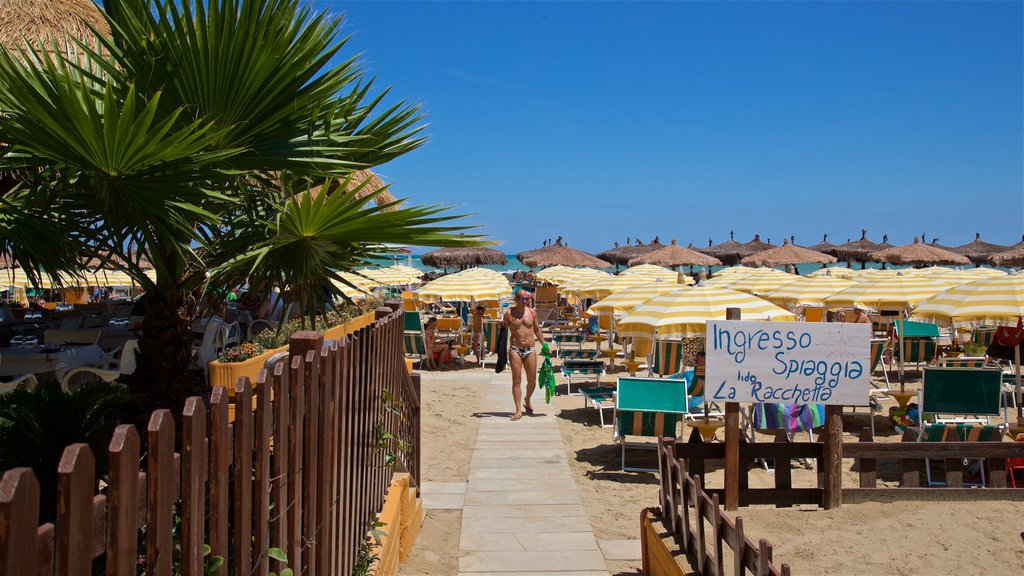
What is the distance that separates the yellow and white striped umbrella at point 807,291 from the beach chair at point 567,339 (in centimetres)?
539

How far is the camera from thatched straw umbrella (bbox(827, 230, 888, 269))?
120 ft

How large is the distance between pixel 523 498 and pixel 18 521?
5694 millimetres

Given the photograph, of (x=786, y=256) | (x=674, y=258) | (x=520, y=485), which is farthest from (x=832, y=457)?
(x=786, y=256)

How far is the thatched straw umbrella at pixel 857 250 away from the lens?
3650 centimetres

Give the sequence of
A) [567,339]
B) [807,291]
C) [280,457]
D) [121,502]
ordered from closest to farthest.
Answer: [121,502] → [280,457] → [807,291] → [567,339]

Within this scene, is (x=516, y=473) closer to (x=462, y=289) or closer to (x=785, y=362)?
(x=785, y=362)

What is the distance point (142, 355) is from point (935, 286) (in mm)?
11594

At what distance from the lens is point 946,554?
15.3 feet

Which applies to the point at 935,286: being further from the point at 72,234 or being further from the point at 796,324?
the point at 72,234

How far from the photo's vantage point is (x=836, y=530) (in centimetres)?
507

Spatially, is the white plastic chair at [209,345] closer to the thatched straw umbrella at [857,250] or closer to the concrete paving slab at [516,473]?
the concrete paving slab at [516,473]

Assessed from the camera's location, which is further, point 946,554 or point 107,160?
point 946,554

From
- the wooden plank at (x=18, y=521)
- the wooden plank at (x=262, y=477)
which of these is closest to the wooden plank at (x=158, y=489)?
the wooden plank at (x=18, y=521)

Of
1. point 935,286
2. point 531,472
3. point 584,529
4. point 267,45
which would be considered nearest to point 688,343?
point 935,286
